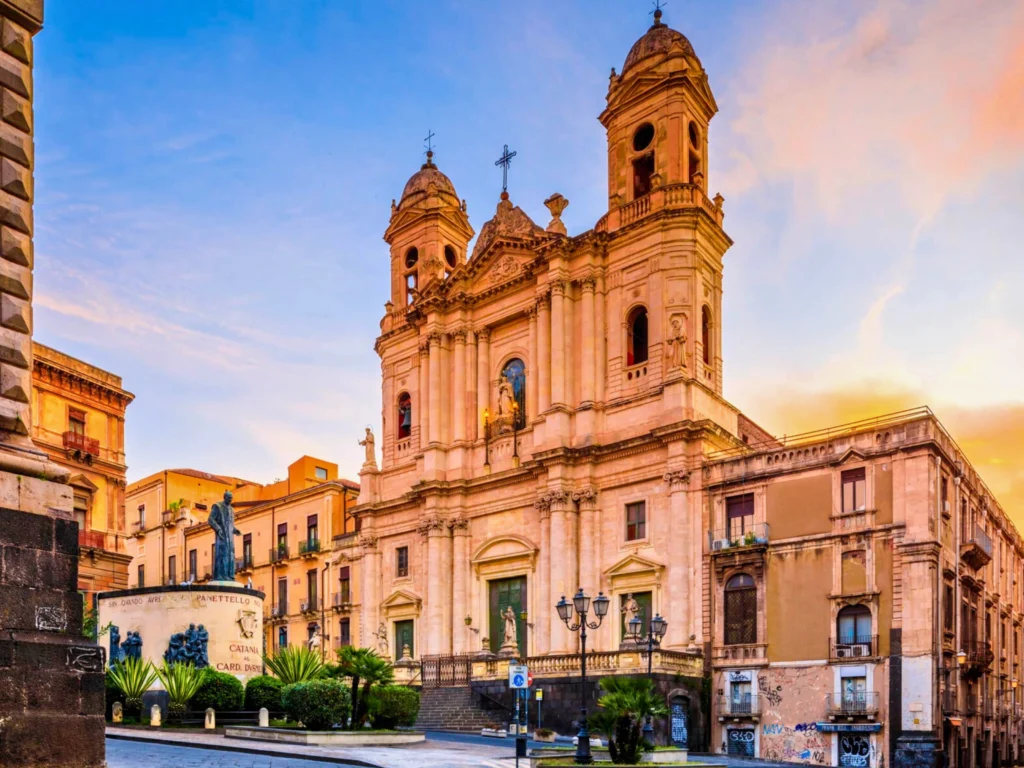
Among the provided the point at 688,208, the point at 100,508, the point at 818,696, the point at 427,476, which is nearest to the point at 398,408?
the point at 427,476

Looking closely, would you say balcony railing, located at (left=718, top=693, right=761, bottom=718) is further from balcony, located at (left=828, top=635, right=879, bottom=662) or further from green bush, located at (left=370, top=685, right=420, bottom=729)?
green bush, located at (left=370, top=685, right=420, bottom=729)

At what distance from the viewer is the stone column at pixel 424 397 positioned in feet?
159

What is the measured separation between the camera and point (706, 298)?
41969 millimetres

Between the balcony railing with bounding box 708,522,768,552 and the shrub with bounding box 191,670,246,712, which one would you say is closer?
the shrub with bounding box 191,670,246,712

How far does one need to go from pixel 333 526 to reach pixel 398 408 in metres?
10.3

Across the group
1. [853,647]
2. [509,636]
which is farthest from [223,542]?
[853,647]

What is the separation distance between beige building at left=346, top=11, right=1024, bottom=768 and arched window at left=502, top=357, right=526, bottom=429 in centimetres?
10

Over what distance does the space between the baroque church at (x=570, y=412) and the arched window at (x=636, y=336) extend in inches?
3.4

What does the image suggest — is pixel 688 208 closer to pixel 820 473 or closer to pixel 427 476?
pixel 820 473

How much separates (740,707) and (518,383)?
1659 centimetres

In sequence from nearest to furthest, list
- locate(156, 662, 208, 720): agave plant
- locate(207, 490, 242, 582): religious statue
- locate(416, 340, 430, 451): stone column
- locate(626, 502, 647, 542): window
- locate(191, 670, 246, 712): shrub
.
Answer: locate(156, 662, 208, 720): agave plant → locate(191, 670, 246, 712): shrub → locate(207, 490, 242, 582): religious statue → locate(626, 502, 647, 542): window → locate(416, 340, 430, 451): stone column

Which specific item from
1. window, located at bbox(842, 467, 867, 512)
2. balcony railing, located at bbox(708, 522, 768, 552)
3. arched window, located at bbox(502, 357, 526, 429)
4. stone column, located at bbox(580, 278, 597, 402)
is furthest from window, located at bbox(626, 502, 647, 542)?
window, located at bbox(842, 467, 867, 512)

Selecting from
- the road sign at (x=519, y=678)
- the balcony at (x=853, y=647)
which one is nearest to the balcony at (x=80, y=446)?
the road sign at (x=519, y=678)

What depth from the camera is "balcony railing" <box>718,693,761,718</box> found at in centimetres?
3553
